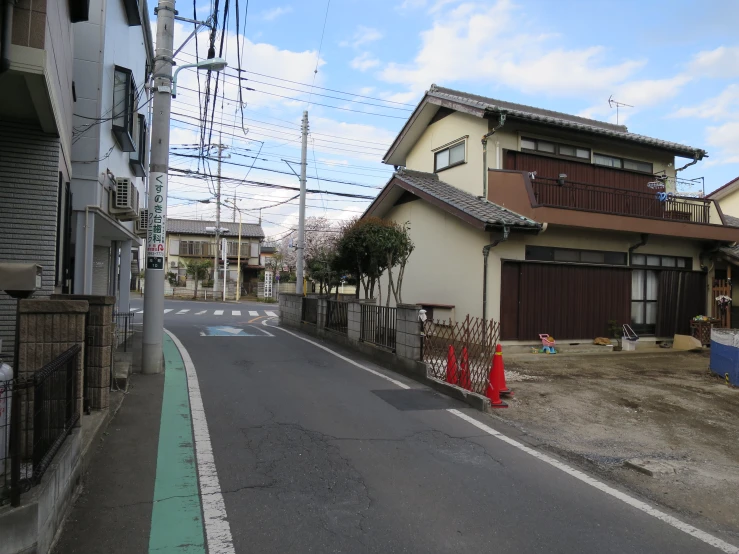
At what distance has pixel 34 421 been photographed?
3.29m

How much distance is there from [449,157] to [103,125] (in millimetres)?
10335

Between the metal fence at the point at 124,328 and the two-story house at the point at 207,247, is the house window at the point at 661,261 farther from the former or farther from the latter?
the two-story house at the point at 207,247

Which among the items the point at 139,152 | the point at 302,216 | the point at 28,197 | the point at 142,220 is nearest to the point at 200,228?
the point at 302,216

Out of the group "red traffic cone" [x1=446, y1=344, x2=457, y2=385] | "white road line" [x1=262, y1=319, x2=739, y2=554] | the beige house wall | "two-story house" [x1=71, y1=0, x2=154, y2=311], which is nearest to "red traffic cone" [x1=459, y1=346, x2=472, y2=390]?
"red traffic cone" [x1=446, y1=344, x2=457, y2=385]

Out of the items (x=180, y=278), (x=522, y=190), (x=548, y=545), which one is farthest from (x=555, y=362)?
(x=180, y=278)

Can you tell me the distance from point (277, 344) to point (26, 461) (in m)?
10.1

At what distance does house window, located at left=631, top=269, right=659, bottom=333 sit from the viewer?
51.3ft

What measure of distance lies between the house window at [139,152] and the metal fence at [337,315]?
6685mm

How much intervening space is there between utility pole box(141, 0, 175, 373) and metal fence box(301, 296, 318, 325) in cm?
766

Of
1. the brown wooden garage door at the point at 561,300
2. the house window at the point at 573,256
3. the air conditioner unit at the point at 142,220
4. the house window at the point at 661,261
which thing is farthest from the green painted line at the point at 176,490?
the house window at the point at 661,261

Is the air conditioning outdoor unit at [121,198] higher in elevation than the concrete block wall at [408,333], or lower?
higher

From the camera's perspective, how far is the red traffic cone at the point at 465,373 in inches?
330

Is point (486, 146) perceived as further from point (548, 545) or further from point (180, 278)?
point (180, 278)

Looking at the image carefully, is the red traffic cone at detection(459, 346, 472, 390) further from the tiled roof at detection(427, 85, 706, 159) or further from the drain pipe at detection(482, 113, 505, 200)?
the tiled roof at detection(427, 85, 706, 159)
